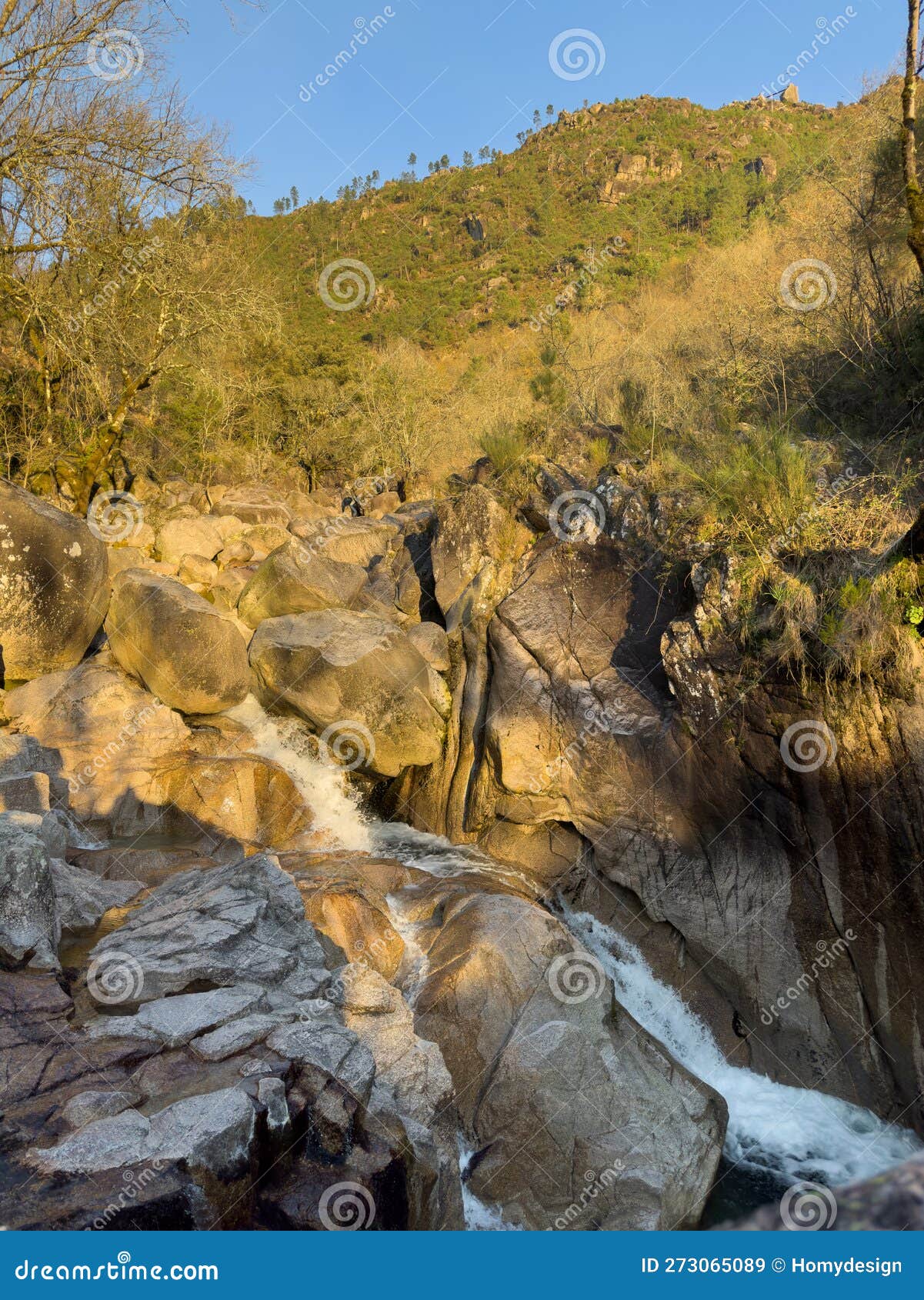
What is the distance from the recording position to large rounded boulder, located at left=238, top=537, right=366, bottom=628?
1026cm

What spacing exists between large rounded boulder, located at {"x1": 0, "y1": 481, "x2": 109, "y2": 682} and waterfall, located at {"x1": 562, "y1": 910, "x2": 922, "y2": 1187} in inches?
273

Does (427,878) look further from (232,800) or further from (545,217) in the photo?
(545,217)

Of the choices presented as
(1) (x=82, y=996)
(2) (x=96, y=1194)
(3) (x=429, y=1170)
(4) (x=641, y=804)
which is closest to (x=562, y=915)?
(4) (x=641, y=804)

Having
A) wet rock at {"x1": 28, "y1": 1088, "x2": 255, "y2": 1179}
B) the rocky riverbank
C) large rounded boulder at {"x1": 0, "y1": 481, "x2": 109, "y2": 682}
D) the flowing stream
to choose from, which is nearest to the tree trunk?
the rocky riverbank

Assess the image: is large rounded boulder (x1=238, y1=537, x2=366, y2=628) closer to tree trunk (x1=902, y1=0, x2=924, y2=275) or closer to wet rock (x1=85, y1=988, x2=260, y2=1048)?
wet rock (x1=85, y1=988, x2=260, y2=1048)

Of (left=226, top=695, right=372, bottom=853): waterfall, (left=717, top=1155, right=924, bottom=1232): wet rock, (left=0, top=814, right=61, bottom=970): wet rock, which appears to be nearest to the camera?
(left=717, top=1155, right=924, bottom=1232): wet rock

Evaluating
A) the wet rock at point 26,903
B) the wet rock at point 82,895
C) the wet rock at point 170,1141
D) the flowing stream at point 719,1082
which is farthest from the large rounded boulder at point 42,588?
the wet rock at point 170,1141

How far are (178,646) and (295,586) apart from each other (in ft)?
5.85

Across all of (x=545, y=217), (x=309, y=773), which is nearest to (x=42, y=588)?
A: (x=309, y=773)

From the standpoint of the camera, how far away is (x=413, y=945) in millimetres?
6152

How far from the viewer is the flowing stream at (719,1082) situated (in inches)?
223

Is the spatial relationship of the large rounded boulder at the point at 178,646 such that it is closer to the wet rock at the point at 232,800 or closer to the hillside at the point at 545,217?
the wet rock at the point at 232,800

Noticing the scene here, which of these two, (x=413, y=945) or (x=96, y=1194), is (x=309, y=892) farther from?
(x=96, y=1194)

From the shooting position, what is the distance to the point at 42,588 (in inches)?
364
